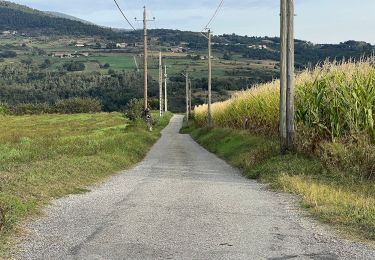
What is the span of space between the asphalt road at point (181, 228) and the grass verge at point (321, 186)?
405mm

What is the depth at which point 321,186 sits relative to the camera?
1195cm

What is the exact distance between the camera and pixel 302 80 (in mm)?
20141

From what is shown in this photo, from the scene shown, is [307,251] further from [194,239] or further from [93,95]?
[93,95]

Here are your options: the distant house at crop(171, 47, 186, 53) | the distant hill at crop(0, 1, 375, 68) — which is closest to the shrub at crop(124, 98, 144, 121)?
the distant hill at crop(0, 1, 375, 68)

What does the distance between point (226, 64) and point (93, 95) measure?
3253cm

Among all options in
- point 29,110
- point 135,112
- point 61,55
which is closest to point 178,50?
point 61,55

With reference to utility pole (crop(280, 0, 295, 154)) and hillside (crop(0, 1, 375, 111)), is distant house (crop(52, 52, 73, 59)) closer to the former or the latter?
hillside (crop(0, 1, 375, 111))

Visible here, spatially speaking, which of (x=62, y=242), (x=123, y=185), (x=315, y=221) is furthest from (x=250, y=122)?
(x=62, y=242)

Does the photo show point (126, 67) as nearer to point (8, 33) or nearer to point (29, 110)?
point (29, 110)

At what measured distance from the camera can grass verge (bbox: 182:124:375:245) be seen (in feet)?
27.5

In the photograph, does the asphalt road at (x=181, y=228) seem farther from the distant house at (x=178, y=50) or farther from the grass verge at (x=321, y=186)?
the distant house at (x=178, y=50)

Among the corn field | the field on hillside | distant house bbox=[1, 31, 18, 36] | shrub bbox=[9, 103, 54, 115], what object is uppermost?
distant house bbox=[1, 31, 18, 36]

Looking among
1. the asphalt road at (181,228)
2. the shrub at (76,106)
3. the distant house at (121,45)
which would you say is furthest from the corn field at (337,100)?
the distant house at (121,45)

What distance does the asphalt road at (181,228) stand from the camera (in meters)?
6.65
